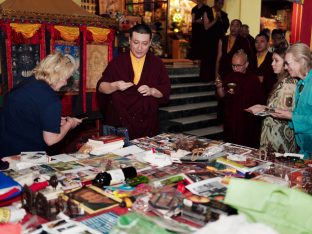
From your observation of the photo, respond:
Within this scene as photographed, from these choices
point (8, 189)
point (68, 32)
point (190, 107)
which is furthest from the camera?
point (190, 107)

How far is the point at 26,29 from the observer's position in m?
5.03

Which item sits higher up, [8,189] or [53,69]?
[53,69]

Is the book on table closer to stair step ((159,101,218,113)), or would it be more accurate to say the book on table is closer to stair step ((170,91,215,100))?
stair step ((159,101,218,113))

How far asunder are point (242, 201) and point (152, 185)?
61 centimetres

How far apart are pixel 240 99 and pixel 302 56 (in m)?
1.70

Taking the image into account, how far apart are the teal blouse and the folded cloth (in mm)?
2184

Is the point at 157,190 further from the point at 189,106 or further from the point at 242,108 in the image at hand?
the point at 189,106

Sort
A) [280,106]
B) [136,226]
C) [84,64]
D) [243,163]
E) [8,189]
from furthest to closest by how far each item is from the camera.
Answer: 1. [84,64]
2. [280,106]
3. [243,163]
4. [8,189]
5. [136,226]

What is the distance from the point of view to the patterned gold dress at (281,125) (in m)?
3.51

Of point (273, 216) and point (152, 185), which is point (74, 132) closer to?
point (152, 185)

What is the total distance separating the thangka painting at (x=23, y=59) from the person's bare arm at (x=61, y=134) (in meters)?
2.50

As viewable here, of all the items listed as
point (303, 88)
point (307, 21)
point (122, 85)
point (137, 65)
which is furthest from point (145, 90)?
point (307, 21)

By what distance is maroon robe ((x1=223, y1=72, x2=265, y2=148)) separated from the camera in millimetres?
4684

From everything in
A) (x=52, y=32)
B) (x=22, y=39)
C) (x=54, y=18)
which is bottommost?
(x=22, y=39)
